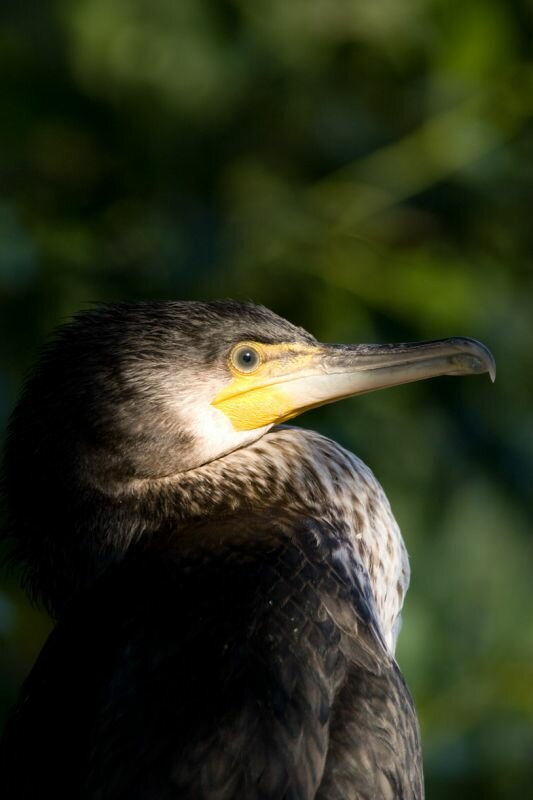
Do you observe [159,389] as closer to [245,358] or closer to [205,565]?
[245,358]

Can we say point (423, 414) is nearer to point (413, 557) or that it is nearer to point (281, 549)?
point (413, 557)

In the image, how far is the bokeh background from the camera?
20.3 ft

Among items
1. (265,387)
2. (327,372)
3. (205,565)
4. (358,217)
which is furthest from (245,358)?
(358,217)

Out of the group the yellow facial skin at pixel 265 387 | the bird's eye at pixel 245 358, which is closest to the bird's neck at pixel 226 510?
the yellow facial skin at pixel 265 387

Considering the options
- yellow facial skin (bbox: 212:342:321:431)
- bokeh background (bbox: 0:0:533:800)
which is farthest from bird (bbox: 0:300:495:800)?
bokeh background (bbox: 0:0:533:800)

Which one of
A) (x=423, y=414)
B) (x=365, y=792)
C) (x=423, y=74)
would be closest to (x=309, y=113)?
(x=423, y=74)

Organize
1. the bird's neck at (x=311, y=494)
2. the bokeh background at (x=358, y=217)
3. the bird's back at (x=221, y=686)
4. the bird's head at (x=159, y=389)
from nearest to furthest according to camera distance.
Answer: the bird's back at (x=221, y=686), the bird's head at (x=159, y=389), the bird's neck at (x=311, y=494), the bokeh background at (x=358, y=217)

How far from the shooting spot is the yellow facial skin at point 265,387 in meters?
3.45

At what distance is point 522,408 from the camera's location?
256 inches

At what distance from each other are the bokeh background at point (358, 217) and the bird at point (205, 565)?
236cm

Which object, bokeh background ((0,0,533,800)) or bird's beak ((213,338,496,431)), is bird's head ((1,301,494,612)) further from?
bokeh background ((0,0,533,800))

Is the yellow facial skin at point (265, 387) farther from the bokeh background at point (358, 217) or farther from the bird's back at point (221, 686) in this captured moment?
the bokeh background at point (358, 217)

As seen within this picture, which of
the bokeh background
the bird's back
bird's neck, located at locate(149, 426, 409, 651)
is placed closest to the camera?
the bird's back

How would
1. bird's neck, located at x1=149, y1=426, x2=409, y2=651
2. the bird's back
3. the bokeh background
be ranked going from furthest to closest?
the bokeh background → bird's neck, located at x1=149, y1=426, x2=409, y2=651 → the bird's back
